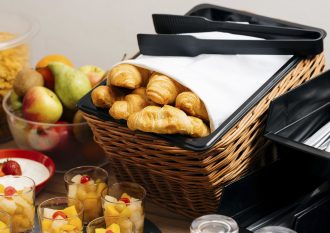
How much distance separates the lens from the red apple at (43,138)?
53.2 inches

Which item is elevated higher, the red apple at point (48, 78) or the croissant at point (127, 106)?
the croissant at point (127, 106)

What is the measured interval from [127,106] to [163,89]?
0.07 metres

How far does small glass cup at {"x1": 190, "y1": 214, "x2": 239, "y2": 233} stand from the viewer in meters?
1.00

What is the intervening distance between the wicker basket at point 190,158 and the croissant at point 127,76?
0.06 m

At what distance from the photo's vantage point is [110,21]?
2.05 metres

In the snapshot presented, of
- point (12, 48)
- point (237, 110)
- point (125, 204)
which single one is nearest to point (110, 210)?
point (125, 204)

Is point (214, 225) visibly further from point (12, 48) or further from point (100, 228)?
point (12, 48)

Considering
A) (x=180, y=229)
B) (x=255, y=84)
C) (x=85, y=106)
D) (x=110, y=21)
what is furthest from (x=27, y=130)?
(x=110, y=21)

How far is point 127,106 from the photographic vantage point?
3.67 feet

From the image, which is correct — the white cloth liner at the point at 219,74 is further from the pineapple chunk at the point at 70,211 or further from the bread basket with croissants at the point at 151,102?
the pineapple chunk at the point at 70,211

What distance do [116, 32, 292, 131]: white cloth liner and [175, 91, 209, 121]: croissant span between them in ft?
0.03

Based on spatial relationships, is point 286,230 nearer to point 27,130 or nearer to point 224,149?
point 224,149

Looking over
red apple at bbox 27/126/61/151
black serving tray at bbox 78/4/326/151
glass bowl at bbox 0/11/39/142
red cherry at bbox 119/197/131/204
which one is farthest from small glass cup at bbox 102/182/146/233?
glass bowl at bbox 0/11/39/142

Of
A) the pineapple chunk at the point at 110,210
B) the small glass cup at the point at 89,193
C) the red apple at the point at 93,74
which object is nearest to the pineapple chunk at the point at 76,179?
the small glass cup at the point at 89,193
